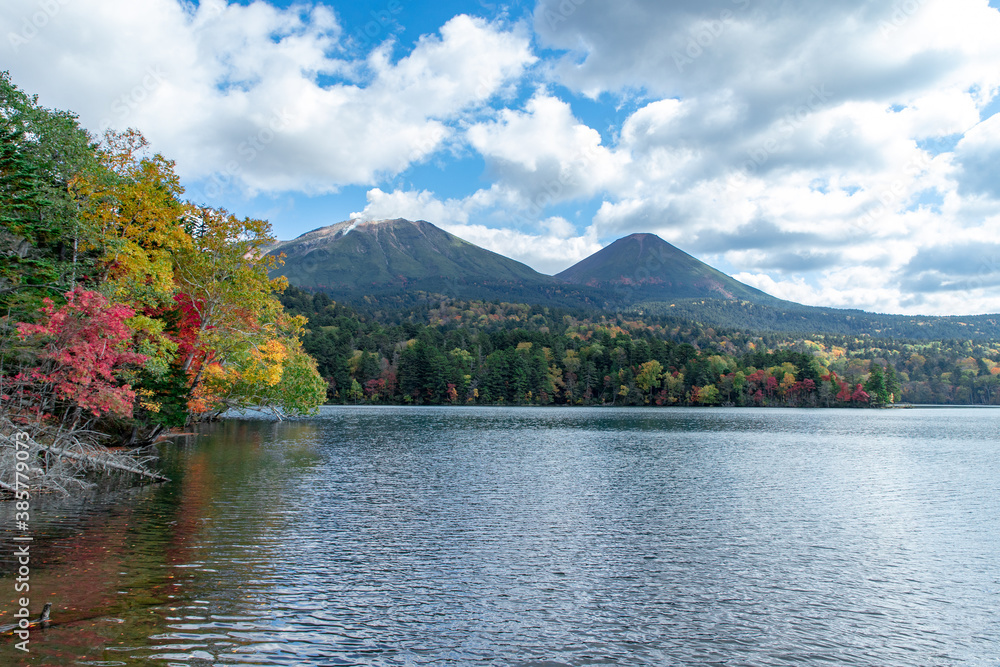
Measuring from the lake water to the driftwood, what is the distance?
60.7 inches

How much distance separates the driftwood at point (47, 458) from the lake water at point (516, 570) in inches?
60.7

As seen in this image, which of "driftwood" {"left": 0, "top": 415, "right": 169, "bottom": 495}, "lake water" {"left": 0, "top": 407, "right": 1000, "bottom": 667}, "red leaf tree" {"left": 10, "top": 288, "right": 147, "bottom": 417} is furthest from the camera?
"red leaf tree" {"left": 10, "top": 288, "right": 147, "bottom": 417}

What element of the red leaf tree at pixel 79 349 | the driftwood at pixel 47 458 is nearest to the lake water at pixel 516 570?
the driftwood at pixel 47 458

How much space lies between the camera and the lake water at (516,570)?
13234 mm

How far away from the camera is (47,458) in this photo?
27844 mm

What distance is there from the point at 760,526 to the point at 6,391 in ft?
117

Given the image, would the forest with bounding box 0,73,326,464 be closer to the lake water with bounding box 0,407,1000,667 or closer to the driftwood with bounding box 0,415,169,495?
the driftwood with bounding box 0,415,169,495

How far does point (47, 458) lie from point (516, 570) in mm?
24020

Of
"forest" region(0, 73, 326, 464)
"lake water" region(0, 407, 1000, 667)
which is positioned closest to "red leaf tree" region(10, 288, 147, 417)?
"forest" region(0, 73, 326, 464)

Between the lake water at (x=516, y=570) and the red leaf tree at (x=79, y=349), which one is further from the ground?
the red leaf tree at (x=79, y=349)

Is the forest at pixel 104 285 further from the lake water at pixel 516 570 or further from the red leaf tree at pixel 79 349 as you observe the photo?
the lake water at pixel 516 570

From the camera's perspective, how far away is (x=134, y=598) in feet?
48.8

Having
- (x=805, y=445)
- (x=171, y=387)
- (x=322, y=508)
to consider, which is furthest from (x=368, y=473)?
(x=805, y=445)

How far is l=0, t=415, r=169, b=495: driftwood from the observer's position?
24438mm
